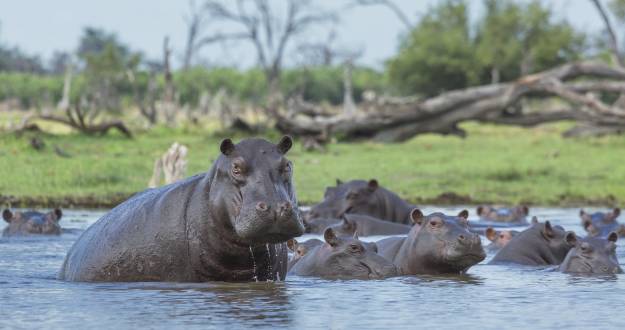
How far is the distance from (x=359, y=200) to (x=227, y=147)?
5.84m

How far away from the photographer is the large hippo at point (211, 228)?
5.75m

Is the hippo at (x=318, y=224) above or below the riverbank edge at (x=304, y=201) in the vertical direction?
below

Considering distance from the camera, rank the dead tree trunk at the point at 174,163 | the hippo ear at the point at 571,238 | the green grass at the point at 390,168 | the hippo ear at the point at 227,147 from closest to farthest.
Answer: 1. the hippo ear at the point at 227,147
2. the hippo ear at the point at 571,238
3. the dead tree trunk at the point at 174,163
4. the green grass at the point at 390,168

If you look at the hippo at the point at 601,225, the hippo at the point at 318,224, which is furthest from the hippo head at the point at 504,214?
the hippo at the point at 318,224

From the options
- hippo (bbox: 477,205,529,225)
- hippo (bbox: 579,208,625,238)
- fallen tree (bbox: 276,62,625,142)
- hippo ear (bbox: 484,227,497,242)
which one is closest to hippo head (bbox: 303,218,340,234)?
hippo ear (bbox: 484,227,497,242)

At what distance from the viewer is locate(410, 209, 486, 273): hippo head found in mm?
7434

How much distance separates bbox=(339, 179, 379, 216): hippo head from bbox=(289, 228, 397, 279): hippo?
13.1 ft

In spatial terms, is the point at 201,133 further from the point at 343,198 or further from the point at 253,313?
the point at 253,313

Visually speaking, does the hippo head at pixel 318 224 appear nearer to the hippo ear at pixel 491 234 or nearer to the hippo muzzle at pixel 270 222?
the hippo ear at pixel 491 234

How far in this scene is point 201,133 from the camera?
96.6 ft

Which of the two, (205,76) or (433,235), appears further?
(205,76)

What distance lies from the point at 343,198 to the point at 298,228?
242 inches

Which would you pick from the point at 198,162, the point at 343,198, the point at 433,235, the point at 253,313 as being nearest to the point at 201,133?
the point at 198,162

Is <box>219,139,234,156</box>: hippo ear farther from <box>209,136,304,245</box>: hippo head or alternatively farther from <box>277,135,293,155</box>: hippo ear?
<box>277,135,293,155</box>: hippo ear
